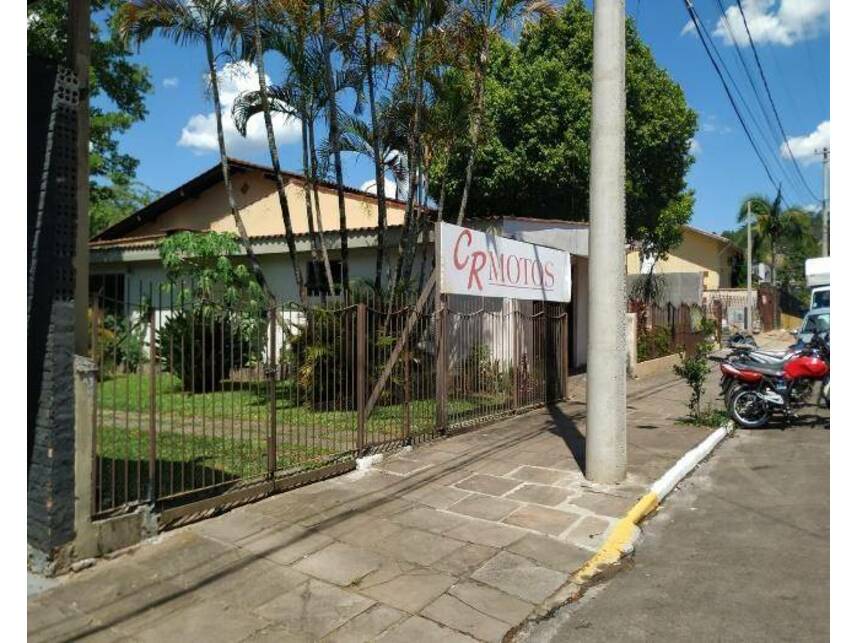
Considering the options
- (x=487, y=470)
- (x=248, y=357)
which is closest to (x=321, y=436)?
(x=248, y=357)

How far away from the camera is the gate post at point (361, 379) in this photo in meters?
7.00

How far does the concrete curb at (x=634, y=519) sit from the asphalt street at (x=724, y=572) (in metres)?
0.10

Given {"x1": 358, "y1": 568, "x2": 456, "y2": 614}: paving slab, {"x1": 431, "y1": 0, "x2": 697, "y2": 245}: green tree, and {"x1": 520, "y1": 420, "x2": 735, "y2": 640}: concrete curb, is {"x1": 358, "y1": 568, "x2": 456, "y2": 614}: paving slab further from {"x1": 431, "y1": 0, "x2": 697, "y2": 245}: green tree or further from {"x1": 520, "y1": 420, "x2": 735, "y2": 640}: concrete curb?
{"x1": 431, "y1": 0, "x2": 697, "y2": 245}: green tree

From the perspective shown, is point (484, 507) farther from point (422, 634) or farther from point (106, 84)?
point (106, 84)

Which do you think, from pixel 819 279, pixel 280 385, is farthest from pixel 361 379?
pixel 819 279

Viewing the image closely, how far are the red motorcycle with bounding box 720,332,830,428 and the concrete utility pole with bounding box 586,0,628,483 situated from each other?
169 inches

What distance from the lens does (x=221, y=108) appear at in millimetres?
11164

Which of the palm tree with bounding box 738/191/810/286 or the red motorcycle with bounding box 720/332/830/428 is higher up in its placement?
the palm tree with bounding box 738/191/810/286

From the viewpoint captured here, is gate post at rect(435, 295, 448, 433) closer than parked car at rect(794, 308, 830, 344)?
Yes

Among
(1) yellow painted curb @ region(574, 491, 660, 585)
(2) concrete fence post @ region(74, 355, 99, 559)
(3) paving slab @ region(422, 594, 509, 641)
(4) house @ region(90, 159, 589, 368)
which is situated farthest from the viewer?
(4) house @ region(90, 159, 589, 368)

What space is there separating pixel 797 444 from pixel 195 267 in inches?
430

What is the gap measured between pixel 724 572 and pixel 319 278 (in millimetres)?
10655

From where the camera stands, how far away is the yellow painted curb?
466 cm

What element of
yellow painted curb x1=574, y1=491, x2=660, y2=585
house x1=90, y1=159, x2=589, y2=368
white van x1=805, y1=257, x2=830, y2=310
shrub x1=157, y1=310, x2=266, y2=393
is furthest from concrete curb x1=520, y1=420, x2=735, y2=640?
white van x1=805, y1=257, x2=830, y2=310
